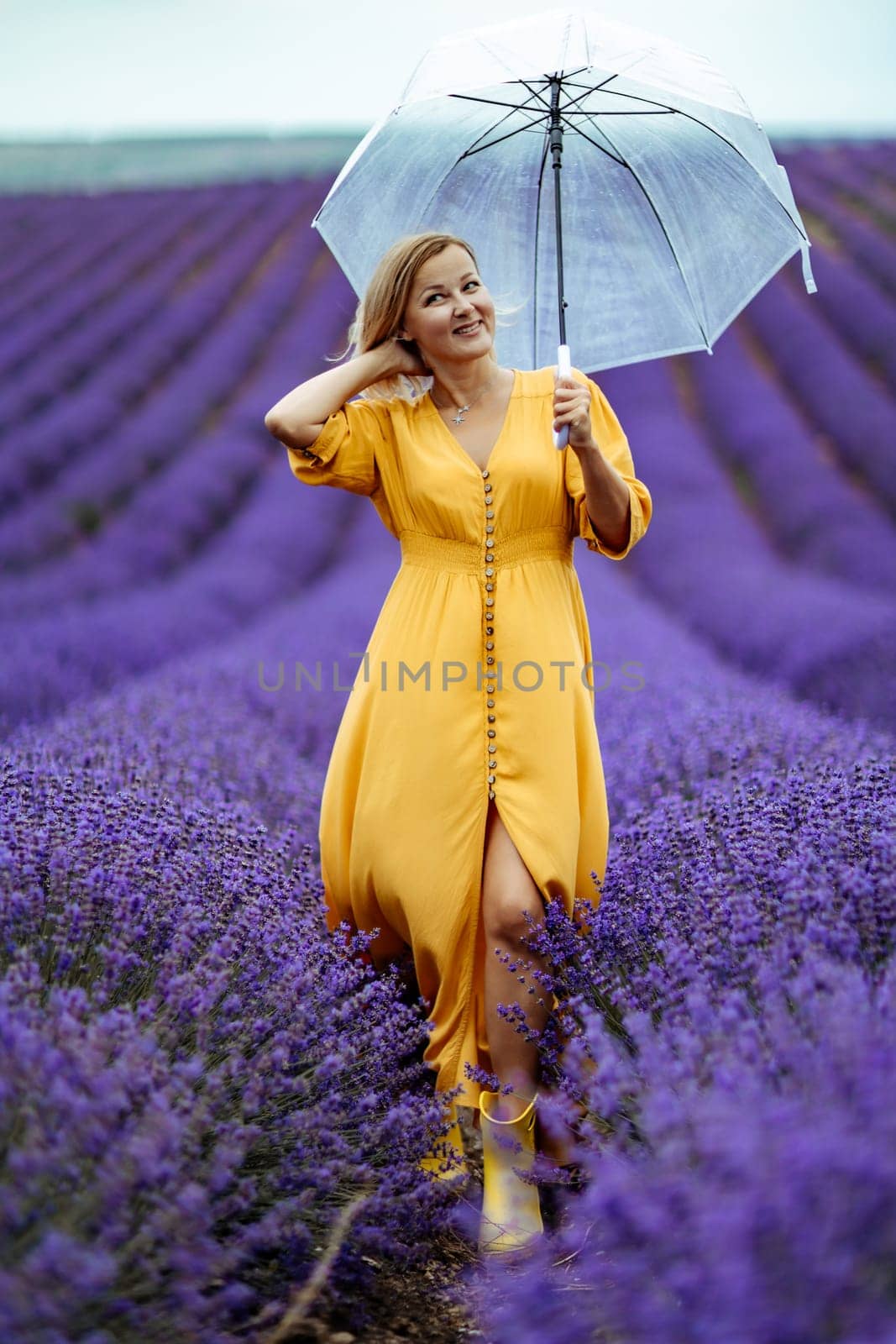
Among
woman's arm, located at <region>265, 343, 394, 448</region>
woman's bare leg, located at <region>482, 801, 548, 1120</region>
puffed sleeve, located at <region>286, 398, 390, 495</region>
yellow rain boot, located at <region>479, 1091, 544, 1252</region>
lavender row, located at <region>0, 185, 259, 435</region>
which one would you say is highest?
lavender row, located at <region>0, 185, 259, 435</region>

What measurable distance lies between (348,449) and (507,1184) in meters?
1.24

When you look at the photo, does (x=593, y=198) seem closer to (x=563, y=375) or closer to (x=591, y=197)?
(x=591, y=197)

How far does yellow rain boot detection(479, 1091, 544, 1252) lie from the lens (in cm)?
169

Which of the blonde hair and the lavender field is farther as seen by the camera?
the blonde hair

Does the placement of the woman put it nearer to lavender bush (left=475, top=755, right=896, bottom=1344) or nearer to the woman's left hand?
the woman's left hand

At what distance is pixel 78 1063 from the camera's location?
46.3 inches

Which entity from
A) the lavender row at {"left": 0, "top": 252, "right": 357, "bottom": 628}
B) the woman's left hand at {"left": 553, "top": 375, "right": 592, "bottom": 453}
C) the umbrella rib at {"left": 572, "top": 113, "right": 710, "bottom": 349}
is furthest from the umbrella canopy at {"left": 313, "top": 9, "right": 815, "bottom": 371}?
the lavender row at {"left": 0, "top": 252, "right": 357, "bottom": 628}

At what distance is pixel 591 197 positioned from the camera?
2299 millimetres

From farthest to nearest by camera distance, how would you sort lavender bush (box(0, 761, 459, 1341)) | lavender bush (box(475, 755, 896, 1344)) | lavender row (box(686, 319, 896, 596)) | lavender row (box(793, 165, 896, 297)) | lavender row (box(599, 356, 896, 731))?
lavender row (box(793, 165, 896, 297)), lavender row (box(686, 319, 896, 596)), lavender row (box(599, 356, 896, 731)), lavender bush (box(0, 761, 459, 1341)), lavender bush (box(475, 755, 896, 1344))

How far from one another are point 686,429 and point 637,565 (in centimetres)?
228

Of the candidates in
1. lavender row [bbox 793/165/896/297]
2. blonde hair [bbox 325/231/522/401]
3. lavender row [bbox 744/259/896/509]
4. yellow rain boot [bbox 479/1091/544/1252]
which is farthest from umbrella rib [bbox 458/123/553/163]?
lavender row [bbox 793/165/896/297]

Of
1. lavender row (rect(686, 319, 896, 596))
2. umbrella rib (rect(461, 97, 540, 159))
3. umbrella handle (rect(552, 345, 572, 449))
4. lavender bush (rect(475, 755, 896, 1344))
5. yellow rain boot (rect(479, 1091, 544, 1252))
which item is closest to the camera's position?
lavender bush (rect(475, 755, 896, 1344))

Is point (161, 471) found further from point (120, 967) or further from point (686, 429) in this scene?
point (120, 967)

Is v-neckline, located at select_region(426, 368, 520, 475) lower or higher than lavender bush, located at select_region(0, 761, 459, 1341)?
higher
